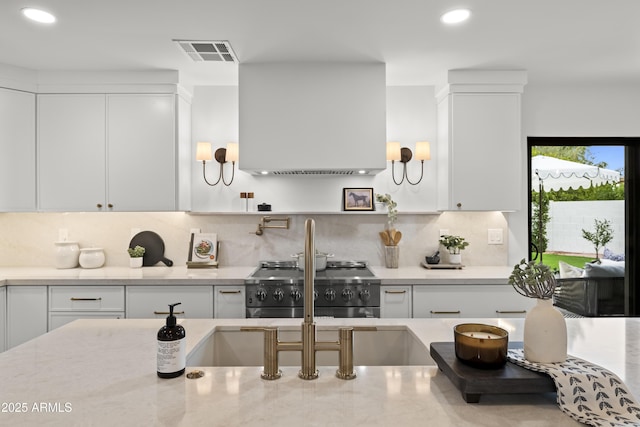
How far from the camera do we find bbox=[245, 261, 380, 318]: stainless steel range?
2834 mm

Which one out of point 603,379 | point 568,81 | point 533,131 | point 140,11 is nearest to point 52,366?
point 603,379

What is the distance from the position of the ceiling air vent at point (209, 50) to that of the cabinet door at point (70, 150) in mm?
928

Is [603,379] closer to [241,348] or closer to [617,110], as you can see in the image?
[241,348]

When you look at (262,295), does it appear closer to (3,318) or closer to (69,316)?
(69,316)

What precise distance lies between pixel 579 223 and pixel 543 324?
3.06 metres

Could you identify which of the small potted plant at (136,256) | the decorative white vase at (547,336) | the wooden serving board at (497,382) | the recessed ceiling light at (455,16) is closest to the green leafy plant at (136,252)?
the small potted plant at (136,256)

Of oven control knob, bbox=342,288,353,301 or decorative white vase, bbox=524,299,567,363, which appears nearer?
decorative white vase, bbox=524,299,567,363

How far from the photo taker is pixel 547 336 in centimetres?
108

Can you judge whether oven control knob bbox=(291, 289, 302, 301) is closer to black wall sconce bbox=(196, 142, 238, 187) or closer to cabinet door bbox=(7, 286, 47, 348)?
black wall sconce bbox=(196, 142, 238, 187)

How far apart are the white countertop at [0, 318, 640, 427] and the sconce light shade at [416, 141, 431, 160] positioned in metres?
2.23

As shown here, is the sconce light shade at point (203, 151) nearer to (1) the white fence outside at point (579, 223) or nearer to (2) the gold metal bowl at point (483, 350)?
(2) the gold metal bowl at point (483, 350)

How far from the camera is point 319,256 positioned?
320 cm

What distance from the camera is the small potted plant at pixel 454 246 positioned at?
3373mm

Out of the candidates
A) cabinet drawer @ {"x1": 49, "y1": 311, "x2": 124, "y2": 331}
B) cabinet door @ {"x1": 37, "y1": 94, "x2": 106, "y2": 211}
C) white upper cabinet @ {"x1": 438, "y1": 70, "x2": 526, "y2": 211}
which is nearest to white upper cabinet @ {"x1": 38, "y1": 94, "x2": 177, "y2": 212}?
cabinet door @ {"x1": 37, "y1": 94, "x2": 106, "y2": 211}
